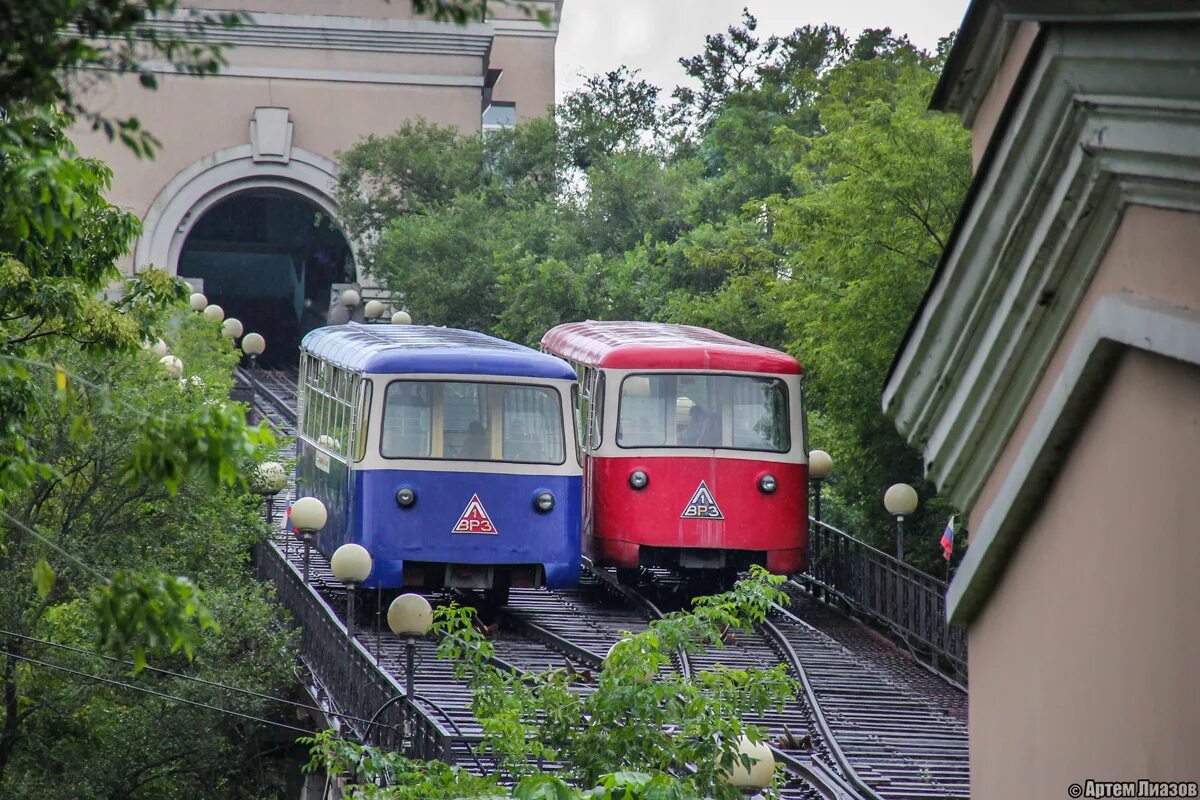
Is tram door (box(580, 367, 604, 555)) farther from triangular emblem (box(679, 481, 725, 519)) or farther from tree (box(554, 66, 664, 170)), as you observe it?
tree (box(554, 66, 664, 170))

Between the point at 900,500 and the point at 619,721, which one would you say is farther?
the point at 900,500

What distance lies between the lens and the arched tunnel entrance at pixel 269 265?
51.4 m

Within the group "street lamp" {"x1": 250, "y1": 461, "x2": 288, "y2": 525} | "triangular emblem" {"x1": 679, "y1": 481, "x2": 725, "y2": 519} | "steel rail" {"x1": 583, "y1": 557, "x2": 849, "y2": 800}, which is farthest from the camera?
Answer: "street lamp" {"x1": 250, "y1": 461, "x2": 288, "y2": 525}

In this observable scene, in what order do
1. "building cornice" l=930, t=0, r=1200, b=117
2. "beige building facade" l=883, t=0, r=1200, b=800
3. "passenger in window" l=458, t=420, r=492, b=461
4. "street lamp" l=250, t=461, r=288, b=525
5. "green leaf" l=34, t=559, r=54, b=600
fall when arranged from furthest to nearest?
"street lamp" l=250, t=461, r=288, b=525
"passenger in window" l=458, t=420, r=492, b=461
"green leaf" l=34, t=559, r=54, b=600
"building cornice" l=930, t=0, r=1200, b=117
"beige building facade" l=883, t=0, r=1200, b=800

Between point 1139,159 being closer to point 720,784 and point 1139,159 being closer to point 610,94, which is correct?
point 720,784

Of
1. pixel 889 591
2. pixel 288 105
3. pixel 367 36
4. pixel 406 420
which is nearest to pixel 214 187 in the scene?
pixel 288 105

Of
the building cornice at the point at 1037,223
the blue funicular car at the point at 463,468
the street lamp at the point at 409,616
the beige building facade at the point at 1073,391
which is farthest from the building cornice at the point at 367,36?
the beige building facade at the point at 1073,391

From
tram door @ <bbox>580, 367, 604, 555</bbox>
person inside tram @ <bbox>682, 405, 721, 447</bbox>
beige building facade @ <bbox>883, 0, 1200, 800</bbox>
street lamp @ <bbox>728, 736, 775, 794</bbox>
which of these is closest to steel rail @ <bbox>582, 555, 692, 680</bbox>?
tram door @ <bbox>580, 367, 604, 555</bbox>

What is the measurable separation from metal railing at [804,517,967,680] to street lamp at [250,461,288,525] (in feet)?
22.3

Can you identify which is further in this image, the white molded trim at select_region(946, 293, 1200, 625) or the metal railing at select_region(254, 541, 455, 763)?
the metal railing at select_region(254, 541, 455, 763)

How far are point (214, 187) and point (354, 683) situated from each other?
30178mm

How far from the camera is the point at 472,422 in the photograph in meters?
18.6

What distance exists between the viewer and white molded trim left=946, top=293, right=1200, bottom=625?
420cm

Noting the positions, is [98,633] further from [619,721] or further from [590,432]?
[619,721]
